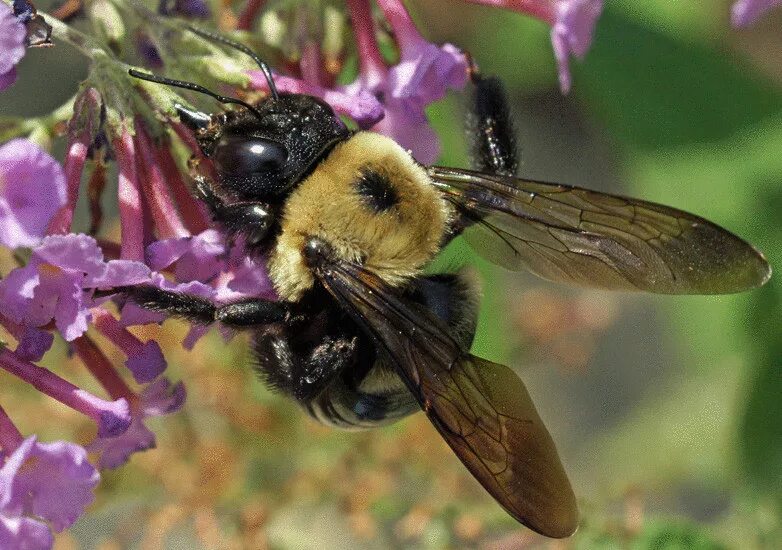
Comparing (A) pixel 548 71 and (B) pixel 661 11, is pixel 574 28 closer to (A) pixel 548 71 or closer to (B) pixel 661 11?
(B) pixel 661 11

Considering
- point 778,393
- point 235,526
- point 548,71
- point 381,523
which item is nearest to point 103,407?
point 235,526

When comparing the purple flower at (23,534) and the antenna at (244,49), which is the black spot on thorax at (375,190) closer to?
the antenna at (244,49)

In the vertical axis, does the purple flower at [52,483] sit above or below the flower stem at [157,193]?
below

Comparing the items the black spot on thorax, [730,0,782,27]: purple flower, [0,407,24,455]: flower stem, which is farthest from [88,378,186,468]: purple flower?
[730,0,782,27]: purple flower

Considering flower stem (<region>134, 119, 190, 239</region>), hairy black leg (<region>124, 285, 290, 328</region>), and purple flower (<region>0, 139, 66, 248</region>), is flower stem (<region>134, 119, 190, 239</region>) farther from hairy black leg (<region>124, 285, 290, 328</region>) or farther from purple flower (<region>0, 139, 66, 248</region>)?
purple flower (<region>0, 139, 66, 248</region>)

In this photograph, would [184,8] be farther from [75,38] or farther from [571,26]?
[571,26]

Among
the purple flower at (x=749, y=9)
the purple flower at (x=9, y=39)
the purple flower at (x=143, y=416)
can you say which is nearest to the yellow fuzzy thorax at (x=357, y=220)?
the purple flower at (x=143, y=416)
